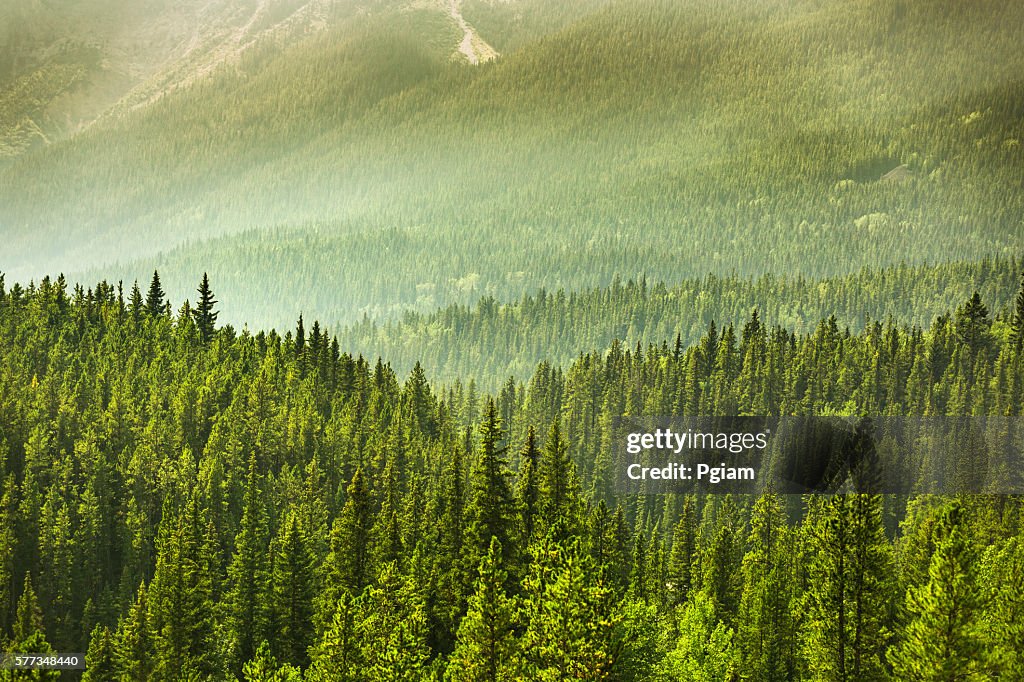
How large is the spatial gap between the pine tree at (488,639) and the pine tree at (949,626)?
732 inches

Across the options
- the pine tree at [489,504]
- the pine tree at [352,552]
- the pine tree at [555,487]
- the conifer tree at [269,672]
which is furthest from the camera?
the pine tree at [352,552]

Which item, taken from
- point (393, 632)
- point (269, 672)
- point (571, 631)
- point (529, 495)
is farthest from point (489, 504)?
point (269, 672)

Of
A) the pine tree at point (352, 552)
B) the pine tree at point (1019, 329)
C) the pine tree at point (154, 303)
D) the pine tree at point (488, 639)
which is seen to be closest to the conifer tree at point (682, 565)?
the pine tree at point (352, 552)

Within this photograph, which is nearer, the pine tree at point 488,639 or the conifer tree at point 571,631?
the conifer tree at point 571,631

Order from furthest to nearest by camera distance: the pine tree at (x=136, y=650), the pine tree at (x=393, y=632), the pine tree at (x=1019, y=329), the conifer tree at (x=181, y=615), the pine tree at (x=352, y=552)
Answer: the pine tree at (x=1019, y=329) < the pine tree at (x=136, y=650) < the conifer tree at (x=181, y=615) < the pine tree at (x=352, y=552) < the pine tree at (x=393, y=632)

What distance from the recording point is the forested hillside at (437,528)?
61.4 metres

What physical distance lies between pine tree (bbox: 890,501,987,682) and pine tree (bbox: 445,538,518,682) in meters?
18.6

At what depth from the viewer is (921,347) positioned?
604ft

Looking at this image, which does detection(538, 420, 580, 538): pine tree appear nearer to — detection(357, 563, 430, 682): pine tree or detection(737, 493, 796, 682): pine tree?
detection(357, 563, 430, 682): pine tree

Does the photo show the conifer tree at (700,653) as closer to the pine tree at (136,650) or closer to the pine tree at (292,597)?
the pine tree at (292,597)

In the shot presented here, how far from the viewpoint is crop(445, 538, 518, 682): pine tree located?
6050 centimetres

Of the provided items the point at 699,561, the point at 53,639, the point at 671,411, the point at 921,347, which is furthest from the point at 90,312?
the point at 921,347

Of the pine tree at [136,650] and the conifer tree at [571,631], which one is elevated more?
the conifer tree at [571,631]

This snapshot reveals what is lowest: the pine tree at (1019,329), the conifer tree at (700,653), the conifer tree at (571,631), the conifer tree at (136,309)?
the conifer tree at (700,653)
